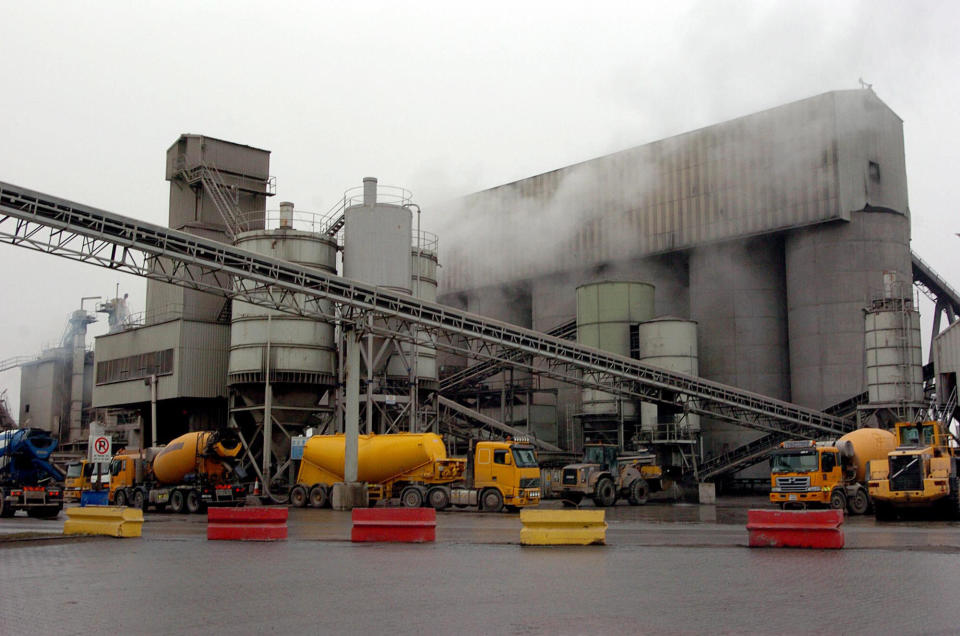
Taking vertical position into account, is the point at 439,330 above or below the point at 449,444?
above

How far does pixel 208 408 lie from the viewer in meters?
50.7

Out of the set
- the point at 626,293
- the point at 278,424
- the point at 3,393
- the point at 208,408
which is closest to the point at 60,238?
the point at 278,424

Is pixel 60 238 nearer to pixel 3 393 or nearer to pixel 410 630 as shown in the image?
pixel 410 630

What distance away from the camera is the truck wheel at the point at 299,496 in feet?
125

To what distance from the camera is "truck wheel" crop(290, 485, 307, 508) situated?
125ft

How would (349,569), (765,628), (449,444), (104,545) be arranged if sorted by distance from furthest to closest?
(449,444), (104,545), (349,569), (765,628)

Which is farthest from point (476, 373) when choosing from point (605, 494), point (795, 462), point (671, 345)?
point (795, 462)

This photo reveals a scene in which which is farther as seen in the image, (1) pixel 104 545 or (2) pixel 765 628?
(1) pixel 104 545

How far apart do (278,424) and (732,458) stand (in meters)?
23.0

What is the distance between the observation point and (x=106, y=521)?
20703 millimetres

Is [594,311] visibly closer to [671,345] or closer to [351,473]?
[671,345]

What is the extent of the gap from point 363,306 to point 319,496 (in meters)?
7.89

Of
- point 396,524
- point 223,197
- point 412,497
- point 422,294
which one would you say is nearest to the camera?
point 396,524

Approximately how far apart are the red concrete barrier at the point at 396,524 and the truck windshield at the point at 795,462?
1658 centimetres
